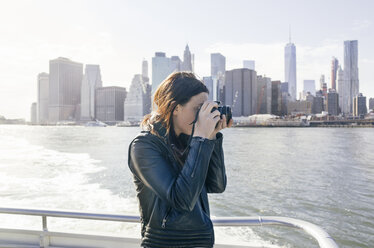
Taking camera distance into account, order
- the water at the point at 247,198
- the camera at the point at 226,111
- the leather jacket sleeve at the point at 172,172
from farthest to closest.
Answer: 1. the water at the point at 247,198
2. the camera at the point at 226,111
3. the leather jacket sleeve at the point at 172,172

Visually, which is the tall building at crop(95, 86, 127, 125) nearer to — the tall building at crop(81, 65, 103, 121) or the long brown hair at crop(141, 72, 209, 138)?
the tall building at crop(81, 65, 103, 121)

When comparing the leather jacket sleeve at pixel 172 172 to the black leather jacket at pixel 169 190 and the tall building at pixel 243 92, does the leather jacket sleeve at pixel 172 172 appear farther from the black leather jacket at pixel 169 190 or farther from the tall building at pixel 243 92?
the tall building at pixel 243 92

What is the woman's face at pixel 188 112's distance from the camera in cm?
112

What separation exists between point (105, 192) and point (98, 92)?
140818 mm

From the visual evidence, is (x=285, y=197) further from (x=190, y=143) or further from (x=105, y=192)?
(x=190, y=143)

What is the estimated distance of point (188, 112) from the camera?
1128 millimetres

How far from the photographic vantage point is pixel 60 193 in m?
10.1

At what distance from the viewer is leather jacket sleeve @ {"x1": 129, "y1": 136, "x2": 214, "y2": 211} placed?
0.98 m

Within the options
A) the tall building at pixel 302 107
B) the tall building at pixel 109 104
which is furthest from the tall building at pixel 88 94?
the tall building at pixel 302 107

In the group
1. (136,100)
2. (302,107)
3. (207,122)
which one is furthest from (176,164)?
(302,107)

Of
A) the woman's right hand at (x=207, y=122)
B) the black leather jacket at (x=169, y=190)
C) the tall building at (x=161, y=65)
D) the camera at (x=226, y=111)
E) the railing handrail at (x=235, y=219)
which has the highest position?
the tall building at (x=161, y=65)

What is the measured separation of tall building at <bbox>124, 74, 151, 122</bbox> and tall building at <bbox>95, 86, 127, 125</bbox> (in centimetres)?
786

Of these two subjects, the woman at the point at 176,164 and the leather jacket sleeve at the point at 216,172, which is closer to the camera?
the woman at the point at 176,164

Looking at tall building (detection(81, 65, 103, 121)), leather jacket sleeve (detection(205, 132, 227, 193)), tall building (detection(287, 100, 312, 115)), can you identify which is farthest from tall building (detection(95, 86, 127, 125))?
leather jacket sleeve (detection(205, 132, 227, 193))
